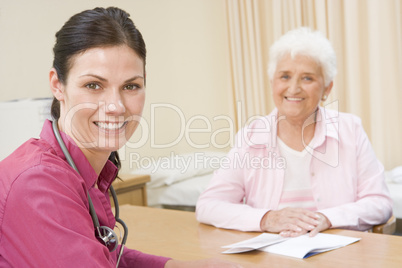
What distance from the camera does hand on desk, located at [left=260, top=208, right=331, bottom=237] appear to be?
158cm

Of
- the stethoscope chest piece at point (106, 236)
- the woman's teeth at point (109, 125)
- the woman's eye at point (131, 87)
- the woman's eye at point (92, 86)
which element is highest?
the woman's eye at point (92, 86)

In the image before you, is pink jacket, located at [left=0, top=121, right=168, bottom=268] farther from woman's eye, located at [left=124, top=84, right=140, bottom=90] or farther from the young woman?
woman's eye, located at [left=124, top=84, right=140, bottom=90]

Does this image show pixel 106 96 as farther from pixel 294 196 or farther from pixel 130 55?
pixel 294 196

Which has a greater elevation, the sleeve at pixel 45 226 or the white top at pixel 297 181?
the sleeve at pixel 45 226

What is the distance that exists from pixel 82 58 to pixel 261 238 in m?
0.81

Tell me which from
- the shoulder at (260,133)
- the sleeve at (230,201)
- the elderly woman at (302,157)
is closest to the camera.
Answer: the sleeve at (230,201)

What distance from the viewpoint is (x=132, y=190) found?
125 inches

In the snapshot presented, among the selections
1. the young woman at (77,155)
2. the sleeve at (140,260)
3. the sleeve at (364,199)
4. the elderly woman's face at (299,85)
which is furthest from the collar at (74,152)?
the elderly woman's face at (299,85)

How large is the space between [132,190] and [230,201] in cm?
130

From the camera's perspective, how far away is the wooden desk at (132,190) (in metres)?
3.07

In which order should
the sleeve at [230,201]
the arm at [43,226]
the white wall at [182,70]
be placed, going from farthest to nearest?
the white wall at [182,70] → the sleeve at [230,201] → the arm at [43,226]

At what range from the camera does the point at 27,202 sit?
2.78 feet

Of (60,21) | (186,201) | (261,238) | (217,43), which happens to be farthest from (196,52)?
(261,238)

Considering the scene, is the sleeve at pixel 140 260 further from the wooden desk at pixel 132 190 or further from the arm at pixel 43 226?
the wooden desk at pixel 132 190
